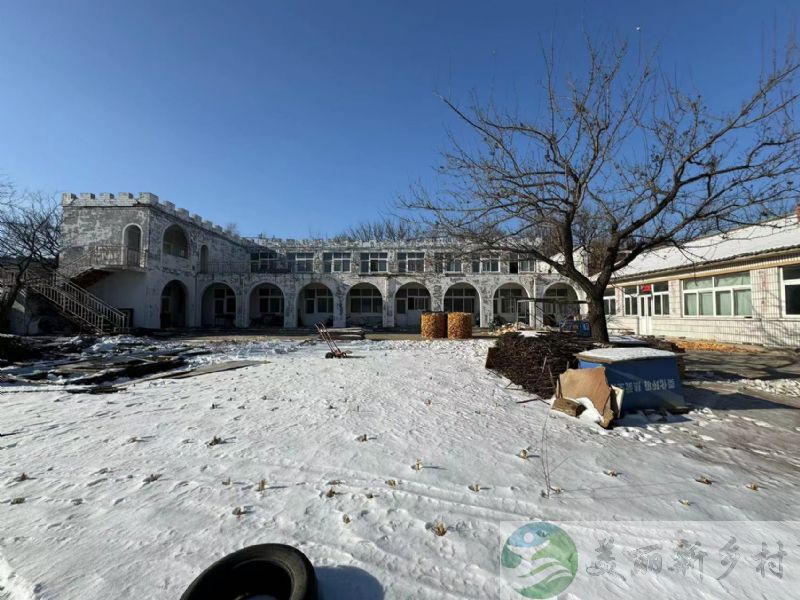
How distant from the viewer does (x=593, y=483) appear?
3.17 metres

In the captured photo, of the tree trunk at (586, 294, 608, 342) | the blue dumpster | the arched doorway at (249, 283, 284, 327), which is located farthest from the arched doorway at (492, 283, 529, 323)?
the blue dumpster

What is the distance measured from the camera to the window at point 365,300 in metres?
31.7

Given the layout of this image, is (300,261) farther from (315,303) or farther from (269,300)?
(269,300)

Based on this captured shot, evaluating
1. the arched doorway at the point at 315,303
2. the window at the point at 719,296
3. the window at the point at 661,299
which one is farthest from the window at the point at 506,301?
the window at the point at 719,296

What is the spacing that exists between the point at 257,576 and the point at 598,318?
8637mm

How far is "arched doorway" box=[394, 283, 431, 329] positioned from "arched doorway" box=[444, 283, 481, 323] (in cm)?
174

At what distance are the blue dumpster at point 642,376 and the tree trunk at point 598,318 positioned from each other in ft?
9.65

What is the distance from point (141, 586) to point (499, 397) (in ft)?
17.2

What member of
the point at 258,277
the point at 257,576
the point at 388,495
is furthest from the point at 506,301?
the point at 257,576

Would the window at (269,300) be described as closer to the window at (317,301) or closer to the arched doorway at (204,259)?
the window at (317,301)

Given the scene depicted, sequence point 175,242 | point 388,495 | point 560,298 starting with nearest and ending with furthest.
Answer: point 388,495
point 175,242
point 560,298

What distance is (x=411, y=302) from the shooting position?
103ft

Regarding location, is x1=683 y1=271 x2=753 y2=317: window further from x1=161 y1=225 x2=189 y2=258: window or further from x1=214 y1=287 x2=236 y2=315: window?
x1=214 y1=287 x2=236 y2=315: window

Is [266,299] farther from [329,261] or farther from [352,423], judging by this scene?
[352,423]
